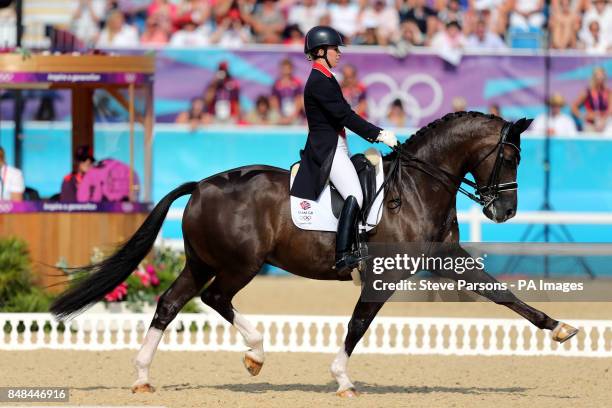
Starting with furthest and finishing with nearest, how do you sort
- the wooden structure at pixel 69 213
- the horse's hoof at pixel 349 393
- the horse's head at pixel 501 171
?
the wooden structure at pixel 69 213 → the horse's head at pixel 501 171 → the horse's hoof at pixel 349 393

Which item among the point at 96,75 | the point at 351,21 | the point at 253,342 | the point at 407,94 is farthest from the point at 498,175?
the point at 351,21

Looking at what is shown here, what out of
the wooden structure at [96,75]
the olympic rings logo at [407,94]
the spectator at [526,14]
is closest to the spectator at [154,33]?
the olympic rings logo at [407,94]

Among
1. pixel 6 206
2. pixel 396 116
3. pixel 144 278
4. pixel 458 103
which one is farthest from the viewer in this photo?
pixel 396 116

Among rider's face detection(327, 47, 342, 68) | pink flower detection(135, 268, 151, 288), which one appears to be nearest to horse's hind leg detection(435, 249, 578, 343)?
rider's face detection(327, 47, 342, 68)

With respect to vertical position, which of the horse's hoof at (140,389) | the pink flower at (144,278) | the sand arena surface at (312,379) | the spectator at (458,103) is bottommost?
the sand arena surface at (312,379)

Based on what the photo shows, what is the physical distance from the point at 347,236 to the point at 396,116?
10.0 meters

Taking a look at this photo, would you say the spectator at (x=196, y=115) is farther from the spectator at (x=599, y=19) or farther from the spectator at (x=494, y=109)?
the spectator at (x=599, y=19)

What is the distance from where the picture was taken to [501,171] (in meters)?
8.09

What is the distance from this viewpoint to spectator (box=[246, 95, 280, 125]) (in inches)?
698

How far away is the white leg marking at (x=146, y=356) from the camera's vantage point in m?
7.99

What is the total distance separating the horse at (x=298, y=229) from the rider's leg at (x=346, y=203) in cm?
16

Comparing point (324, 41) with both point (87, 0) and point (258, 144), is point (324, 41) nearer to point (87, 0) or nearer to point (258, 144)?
point (258, 144)

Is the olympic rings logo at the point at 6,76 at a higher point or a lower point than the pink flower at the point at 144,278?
higher

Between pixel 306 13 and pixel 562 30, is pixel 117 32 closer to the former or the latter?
pixel 306 13
